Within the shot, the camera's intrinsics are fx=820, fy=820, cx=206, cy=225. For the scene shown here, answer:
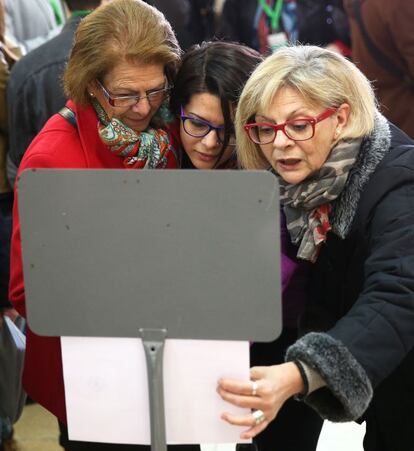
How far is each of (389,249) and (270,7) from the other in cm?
294

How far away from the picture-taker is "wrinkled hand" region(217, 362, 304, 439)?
1.44 metres

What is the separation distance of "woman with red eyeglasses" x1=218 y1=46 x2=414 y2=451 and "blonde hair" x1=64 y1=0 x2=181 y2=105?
0.27 metres

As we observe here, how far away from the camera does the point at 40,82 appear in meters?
2.84

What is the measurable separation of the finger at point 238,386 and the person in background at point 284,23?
109 inches

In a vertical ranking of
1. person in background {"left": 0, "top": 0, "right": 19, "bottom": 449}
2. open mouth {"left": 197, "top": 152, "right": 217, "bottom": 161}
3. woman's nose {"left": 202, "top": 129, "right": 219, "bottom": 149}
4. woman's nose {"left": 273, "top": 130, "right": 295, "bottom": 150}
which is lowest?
person in background {"left": 0, "top": 0, "right": 19, "bottom": 449}

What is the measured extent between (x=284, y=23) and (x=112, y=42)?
8.50 feet

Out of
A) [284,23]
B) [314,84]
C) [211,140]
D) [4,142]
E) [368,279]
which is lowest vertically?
[4,142]

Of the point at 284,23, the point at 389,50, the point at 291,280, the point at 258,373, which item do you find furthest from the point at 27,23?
the point at 258,373

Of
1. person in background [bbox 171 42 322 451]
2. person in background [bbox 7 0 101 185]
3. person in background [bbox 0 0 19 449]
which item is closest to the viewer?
person in background [bbox 171 42 322 451]

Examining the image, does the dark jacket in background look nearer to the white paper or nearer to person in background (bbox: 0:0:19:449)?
person in background (bbox: 0:0:19:449)

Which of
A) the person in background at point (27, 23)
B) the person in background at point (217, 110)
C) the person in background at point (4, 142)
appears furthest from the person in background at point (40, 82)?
the person in background at point (217, 110)

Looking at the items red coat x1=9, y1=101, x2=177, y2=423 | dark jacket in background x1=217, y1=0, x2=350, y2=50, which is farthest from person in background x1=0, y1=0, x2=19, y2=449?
dark jacket in background x1=217, y1=0, x2=350, y2=50

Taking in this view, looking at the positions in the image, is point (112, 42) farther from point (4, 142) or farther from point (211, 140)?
point (4, 142)

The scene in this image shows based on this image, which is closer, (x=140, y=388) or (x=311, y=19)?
(x=140, y=388)
